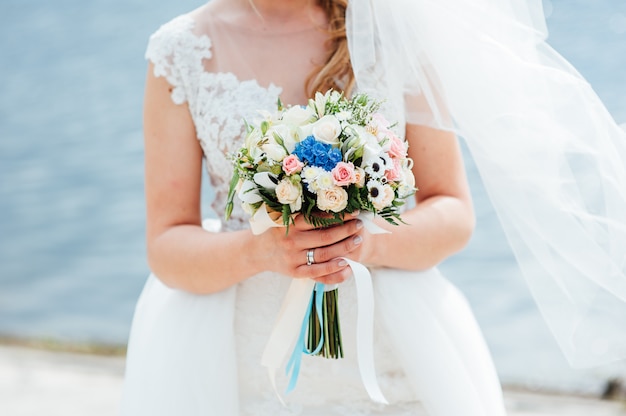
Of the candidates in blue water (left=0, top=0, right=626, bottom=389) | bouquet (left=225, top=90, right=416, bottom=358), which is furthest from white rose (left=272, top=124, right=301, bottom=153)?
blue water (left=0, top=0, right=626, bottom=389)

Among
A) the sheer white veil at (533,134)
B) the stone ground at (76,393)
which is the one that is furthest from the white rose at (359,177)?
the stone ground at (76,393)

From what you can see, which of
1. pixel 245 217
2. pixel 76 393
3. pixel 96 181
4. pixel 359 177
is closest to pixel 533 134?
pixel 359 177

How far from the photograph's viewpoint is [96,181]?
29.0 ft

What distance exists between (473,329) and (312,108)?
29.3 inches

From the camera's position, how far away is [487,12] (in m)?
2.09

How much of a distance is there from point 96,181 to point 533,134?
7232 millimetres

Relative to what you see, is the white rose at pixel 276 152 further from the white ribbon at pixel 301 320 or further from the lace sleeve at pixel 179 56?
the lace sleeve at pixel 179 56

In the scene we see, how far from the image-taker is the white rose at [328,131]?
1783 mm

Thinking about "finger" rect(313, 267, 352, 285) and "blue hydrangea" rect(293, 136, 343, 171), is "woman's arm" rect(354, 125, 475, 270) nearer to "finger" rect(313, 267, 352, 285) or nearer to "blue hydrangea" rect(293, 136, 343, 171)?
"finger" rect(313, 267, 352, 285)

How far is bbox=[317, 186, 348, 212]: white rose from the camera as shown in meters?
1.75

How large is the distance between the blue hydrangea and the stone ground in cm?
270

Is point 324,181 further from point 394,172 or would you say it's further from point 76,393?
point 76,393

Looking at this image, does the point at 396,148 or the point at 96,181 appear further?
the point at 96,181

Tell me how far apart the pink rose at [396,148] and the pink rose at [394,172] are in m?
0.01
